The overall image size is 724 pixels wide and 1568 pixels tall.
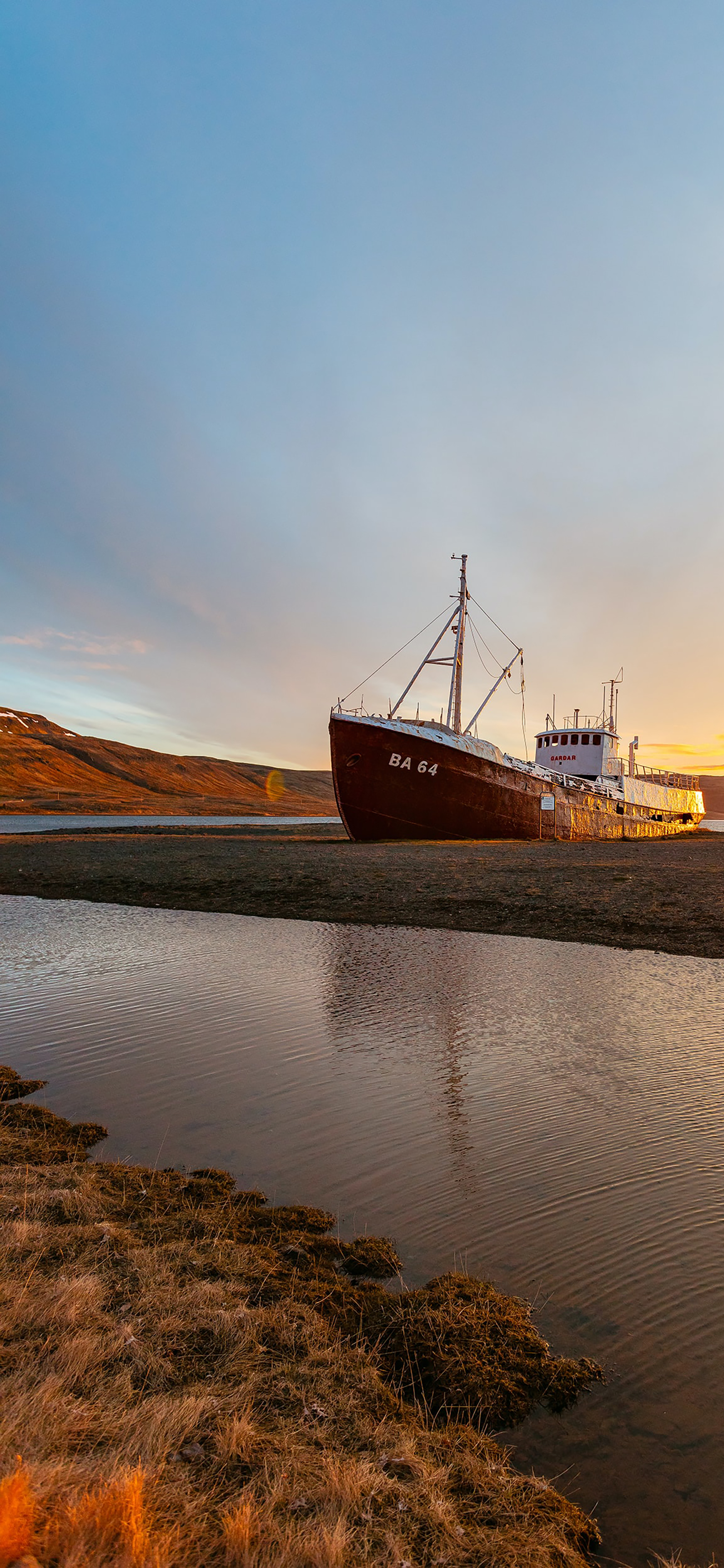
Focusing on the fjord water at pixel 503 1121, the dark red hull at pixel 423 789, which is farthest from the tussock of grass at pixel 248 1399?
the dark red hull at pixel 423 789

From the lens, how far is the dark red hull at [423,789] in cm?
4075

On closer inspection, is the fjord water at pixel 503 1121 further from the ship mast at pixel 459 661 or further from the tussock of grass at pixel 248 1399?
the ship mast at pixel 459 661

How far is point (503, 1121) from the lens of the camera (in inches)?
290

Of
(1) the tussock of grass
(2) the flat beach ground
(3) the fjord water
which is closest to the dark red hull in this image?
(2) the flat beach ground

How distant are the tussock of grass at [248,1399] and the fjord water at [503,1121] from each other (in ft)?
1.23

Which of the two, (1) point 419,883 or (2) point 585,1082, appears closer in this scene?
(2) point 585,1082

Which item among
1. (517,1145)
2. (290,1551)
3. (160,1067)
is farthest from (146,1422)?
(160,1067)

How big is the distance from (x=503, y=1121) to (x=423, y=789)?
34671 mm

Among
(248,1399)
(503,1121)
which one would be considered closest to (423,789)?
(503,1121)

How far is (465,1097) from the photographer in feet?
26.0

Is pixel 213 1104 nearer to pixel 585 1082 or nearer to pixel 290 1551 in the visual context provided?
pixel 585 1082

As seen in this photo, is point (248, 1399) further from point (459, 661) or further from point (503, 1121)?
point (459, 661)

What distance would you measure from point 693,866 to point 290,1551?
3152cm

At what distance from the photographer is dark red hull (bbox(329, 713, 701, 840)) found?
4075cm
